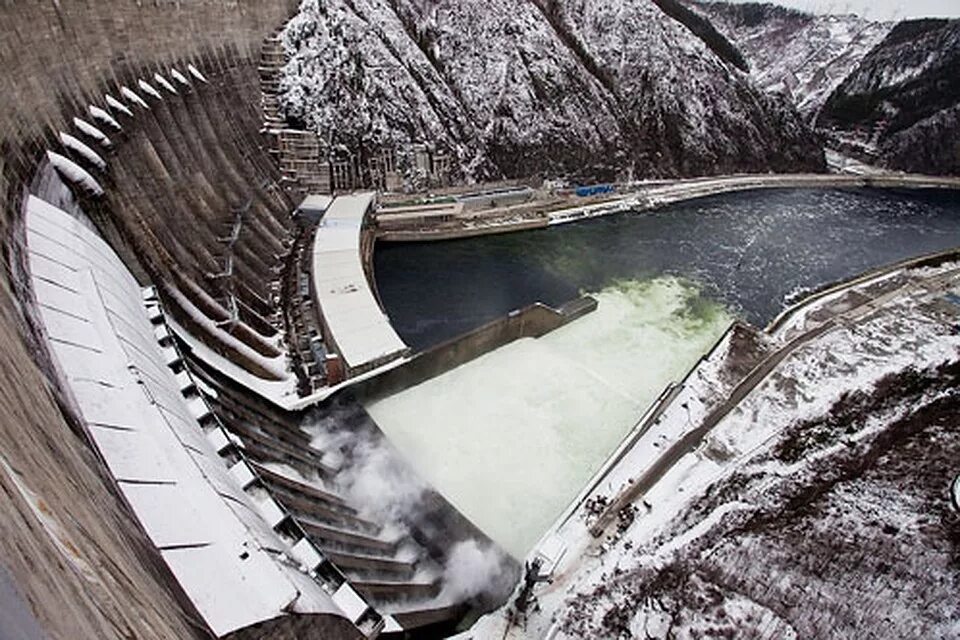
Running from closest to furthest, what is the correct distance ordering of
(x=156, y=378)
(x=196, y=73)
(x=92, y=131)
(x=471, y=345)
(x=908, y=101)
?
(x=156, y=378), (x=92, y=131), (x=471, y=345), (x=196, y=73), (x=908, y=101)

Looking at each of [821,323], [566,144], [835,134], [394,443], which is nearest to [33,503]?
[394,443]

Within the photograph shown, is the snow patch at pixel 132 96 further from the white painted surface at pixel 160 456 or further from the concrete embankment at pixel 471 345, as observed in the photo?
the concrete embankment at pixel 471 345

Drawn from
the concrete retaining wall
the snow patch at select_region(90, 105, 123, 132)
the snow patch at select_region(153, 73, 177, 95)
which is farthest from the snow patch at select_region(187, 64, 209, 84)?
the snow patch at select_region(90, 105, 123, 132)

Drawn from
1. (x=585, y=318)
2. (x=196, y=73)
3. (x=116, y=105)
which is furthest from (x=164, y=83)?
(x=585, y=318)

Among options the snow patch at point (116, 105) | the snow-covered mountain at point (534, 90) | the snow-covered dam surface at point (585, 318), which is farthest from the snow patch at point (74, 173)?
the snow-covered mountain at point (534, 90)

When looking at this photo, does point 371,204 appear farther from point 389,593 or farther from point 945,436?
point 945,436

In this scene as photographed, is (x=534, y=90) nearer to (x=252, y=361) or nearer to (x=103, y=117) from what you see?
(x=103, y=117)

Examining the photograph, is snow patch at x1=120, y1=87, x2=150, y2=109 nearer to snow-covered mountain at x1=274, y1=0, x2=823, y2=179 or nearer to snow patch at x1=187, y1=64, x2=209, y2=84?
snow patch at x1=187, y1=64, x2=209, y2=84
